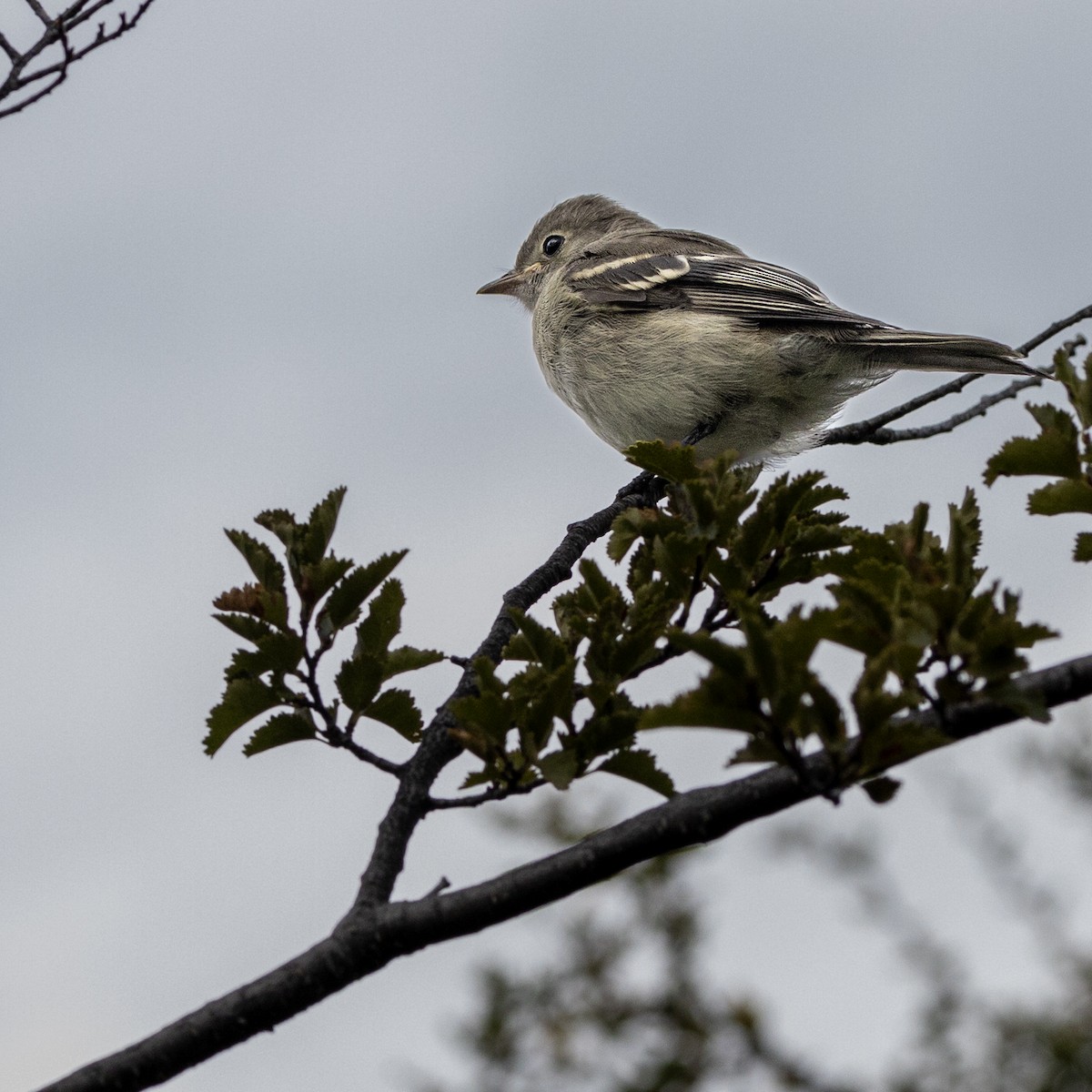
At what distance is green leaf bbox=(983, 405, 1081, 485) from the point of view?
2846 mm

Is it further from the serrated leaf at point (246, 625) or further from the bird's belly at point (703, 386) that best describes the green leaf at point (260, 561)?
the bird's belly at point (703, 386)

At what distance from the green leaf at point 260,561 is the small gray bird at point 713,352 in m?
3.77

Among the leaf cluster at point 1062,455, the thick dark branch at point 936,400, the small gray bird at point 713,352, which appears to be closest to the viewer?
the leaf cluster at point 1062,455

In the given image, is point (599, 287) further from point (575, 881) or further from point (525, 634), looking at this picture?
point (575, 881)

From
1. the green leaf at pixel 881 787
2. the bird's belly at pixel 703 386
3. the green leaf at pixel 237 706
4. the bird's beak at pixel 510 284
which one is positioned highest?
the bird's beak at pixel 510 284

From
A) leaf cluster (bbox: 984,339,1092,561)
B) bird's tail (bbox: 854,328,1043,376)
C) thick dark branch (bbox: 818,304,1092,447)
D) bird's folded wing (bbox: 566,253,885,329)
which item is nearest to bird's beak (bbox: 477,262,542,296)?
bird's folded wing (bbox: 566,253,885,329)

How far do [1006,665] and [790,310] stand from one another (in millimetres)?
4872

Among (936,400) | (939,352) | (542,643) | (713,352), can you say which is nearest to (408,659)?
(542,643)

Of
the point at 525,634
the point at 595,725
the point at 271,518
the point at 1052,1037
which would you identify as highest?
the point at 271,518

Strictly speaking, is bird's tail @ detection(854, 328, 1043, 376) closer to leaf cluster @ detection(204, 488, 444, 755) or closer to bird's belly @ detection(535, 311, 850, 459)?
bird's belly @ detection(535, 311, 850, 459)

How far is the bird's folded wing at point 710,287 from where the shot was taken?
6.94 meters

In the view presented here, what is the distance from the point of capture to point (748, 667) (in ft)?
7.25

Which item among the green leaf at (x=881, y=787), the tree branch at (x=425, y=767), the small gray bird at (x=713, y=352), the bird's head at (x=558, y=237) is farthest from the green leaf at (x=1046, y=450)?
the bird's head at (x=558, y=237)

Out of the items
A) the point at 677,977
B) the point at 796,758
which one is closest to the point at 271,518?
the point at 796,758
